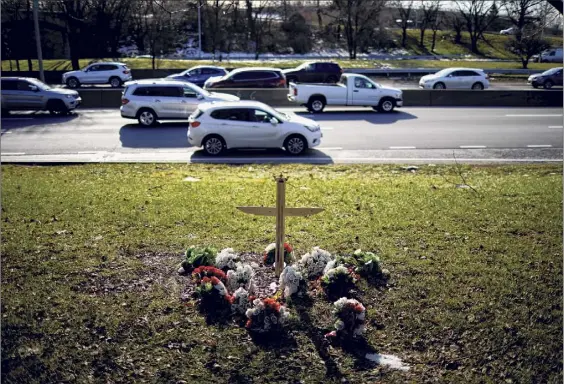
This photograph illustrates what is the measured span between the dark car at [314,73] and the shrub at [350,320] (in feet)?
103

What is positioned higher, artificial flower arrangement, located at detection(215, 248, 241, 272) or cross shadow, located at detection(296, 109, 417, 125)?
cross shadow, located at detection(296, 109, 417, 125)

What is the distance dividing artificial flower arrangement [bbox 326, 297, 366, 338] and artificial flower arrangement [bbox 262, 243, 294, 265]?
1.72 meters

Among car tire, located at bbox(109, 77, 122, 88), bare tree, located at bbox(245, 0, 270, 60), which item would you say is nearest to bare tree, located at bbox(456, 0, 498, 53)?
bare tree, located at bbox(245, 0, 270, 60)

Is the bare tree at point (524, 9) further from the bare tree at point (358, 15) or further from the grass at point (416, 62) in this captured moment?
the bare tree at point (358, 15)

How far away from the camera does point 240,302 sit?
6820 mm

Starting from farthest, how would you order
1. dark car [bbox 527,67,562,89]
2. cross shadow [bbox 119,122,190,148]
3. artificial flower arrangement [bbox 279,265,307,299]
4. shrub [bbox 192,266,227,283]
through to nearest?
dark car [bbox 527,67,562,89] < cross shadow [bbox 119,122,190,148] < shrub [bbox 192,266,227,283] < artificial flower arrangement [bbox 279,265,307,299]

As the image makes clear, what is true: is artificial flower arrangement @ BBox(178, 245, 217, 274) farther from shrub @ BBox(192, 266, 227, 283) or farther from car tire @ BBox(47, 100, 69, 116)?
car tire @ BBox(47, 100, 69, 116)

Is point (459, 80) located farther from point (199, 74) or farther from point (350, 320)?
point (350, 320)

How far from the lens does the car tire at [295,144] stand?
17.2 metres

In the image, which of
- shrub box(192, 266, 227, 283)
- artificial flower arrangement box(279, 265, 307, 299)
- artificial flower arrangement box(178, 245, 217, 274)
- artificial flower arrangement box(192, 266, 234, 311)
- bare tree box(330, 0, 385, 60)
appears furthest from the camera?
bare tree box(330, 0, 385, 60)

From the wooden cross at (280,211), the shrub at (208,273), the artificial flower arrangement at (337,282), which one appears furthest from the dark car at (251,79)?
the artificial flower arrangement at (337,282)

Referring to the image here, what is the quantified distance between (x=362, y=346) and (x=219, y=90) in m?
24.4

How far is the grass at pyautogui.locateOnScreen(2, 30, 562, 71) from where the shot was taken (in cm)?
4512

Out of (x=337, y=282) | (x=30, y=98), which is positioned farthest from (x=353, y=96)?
(x=337, y=282)
